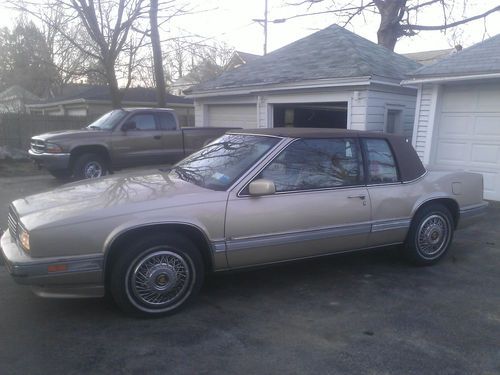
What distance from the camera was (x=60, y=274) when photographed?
333 cm

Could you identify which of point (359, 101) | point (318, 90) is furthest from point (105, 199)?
point (318, 90)

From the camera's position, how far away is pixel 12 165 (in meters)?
12.9

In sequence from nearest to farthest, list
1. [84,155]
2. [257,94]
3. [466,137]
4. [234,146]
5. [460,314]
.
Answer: [460,314] → [234,146] → [466,137] → [84,155] → [257,94]

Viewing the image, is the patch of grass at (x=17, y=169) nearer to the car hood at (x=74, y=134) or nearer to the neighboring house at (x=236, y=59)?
the car hood at (x=74, y=134)

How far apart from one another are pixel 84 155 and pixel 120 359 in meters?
7.60

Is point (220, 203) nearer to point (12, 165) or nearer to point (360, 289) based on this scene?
point (360, 289)

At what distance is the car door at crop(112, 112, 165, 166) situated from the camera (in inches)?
404

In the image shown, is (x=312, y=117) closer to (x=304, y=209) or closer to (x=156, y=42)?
(x=156, y=42)

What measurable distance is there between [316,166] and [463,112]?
598cm

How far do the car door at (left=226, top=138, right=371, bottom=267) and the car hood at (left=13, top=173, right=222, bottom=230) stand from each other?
405 mm

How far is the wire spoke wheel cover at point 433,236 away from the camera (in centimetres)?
502

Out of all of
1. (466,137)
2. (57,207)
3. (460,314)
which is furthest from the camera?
(466,137)

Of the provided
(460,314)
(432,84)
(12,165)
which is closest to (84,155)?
(12,165)

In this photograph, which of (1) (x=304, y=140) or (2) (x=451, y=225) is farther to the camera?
(2) (x=451, y=225)
